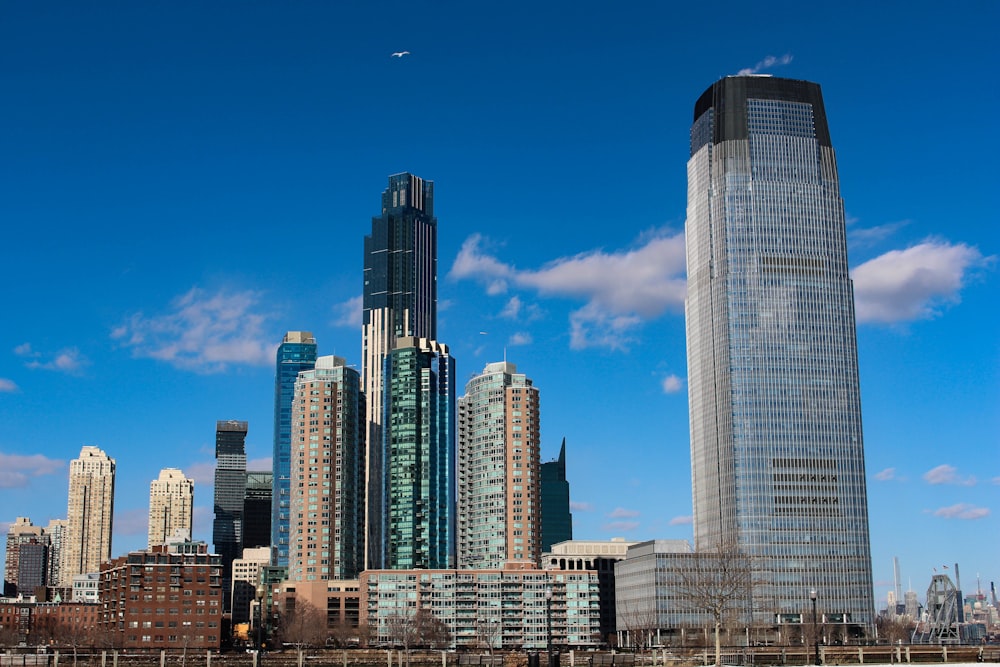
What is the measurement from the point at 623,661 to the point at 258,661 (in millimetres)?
29790

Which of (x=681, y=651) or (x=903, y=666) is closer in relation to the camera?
(x=903, y=666)

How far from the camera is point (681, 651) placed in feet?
405

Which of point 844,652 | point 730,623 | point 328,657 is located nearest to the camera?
point 844,652

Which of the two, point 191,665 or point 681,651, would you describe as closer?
point 191,665

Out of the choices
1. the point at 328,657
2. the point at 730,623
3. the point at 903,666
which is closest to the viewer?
the point at 903,666

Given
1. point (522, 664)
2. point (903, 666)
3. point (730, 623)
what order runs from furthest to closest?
point (730, 623)
point (522, 664)
point (903, 666)

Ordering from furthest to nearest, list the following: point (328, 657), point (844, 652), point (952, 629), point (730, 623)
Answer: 1. point (952, 629)
2. point (730, 623)
3. point (328, 657)
4. point (844, 652)

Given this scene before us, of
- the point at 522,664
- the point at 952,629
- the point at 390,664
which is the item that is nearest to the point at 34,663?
the point at 390,664

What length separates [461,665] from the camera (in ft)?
323

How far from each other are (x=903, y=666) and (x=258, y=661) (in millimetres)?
50384

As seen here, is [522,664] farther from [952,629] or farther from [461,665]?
[952,629]

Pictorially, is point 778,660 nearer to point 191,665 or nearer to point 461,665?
point 461,665

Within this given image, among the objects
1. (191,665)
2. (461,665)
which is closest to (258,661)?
(191,665)

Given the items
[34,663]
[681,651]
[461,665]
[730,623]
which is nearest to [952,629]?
[730,623]
